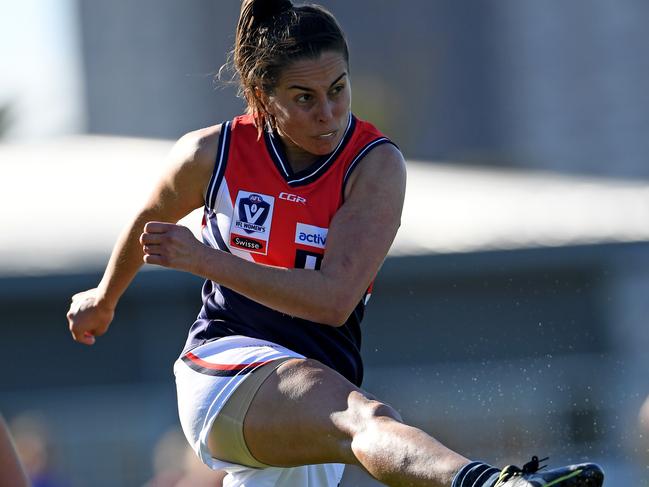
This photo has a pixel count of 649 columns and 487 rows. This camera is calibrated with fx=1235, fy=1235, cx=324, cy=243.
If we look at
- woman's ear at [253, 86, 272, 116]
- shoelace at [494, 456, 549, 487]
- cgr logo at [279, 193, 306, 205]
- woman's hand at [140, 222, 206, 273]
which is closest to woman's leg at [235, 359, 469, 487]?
shoelace at [494, 456, 549, 487]

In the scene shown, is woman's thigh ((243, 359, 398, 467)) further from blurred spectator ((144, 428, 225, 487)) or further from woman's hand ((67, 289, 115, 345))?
blurred spectator ((144, 428, 225, 487))

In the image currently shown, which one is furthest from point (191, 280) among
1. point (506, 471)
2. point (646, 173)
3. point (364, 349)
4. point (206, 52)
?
point (506, 471)

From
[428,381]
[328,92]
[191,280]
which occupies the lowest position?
[428,381]

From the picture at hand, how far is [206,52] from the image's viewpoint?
63.4 ft

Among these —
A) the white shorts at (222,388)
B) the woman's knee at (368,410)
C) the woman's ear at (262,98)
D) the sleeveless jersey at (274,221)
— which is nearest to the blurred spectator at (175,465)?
the white shorts at (222,388)

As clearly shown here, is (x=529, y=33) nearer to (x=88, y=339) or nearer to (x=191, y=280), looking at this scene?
(x=191, y=280)

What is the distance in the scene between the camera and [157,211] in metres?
4.43

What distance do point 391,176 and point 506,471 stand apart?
3.85 feet

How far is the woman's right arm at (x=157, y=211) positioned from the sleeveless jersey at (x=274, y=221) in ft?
0.19

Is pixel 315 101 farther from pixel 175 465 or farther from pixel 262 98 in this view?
pixel 175 465

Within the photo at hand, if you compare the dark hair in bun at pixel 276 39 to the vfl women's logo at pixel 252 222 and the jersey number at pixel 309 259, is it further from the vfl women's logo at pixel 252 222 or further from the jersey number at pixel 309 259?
the jersey number at pixel 309 259

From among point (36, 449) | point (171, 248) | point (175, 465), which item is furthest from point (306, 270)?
point (36, 449)

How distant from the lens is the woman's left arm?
379cm

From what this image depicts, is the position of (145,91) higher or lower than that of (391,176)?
lower
